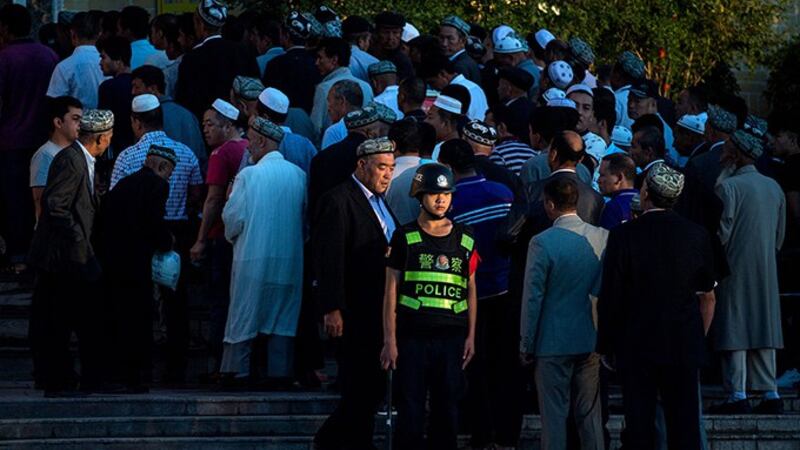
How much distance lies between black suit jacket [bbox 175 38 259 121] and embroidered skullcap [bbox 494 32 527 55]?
289 centimetres

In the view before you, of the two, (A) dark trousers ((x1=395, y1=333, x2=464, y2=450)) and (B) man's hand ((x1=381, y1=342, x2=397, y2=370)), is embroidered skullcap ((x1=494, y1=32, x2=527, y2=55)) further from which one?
(B) man's hand ((x1=381, y1=342, x2=397, y2=370))

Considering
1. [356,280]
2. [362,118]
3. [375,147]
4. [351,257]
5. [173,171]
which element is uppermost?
[362,118]

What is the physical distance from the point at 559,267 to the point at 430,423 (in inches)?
47.0

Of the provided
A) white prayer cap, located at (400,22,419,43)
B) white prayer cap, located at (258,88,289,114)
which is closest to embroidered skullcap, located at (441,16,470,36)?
white prayer cap, located at (400,22,419,43)

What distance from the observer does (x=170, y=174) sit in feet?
53.6

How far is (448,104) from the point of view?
16.2 metres

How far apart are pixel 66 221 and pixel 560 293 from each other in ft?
11.0

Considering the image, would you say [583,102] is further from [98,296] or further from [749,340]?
[98,296]

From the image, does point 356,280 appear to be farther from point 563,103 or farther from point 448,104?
point 563,103

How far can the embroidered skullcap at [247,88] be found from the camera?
1714 cm

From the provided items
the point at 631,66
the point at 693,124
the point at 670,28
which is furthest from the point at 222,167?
the point at 670,28

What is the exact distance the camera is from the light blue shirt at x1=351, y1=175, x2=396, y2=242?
49.3 feet

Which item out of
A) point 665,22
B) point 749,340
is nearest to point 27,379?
point 749,340

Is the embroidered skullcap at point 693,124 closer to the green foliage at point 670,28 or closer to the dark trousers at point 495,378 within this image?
the dark trousers at point 495,378
